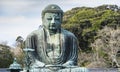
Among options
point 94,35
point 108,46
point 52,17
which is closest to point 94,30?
point 94,35

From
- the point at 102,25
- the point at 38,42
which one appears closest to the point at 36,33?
the point at 38,42

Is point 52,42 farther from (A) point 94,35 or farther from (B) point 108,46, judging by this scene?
(A) point 94,35

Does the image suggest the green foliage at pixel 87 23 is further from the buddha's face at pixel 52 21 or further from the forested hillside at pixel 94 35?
the buddha's face at pixel 52 21

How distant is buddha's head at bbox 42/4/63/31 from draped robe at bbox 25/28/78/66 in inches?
7.8

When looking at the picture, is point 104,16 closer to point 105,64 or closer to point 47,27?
point 105,64

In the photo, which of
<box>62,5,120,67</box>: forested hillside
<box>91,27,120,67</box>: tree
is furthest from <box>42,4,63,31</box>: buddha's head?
<box>91,27,120,67</box>: tree

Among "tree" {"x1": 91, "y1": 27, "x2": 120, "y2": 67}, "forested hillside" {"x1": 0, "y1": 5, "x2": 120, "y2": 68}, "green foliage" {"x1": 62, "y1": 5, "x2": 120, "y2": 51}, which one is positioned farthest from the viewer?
"green foliage" {"x1": 62, "y1": 5, "x2": 120, "y2": 51}

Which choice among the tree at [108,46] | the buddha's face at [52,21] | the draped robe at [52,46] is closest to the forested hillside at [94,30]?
the tree at [108,46]

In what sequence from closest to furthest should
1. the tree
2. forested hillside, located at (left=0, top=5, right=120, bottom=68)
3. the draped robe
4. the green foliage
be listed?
the draped robe → forested hillside, located at (left=0, top=5, right=120, bottom=68) → the tree → the green foliage

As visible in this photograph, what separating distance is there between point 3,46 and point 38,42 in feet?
85.0

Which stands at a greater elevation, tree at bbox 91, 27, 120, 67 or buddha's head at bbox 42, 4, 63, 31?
buddha's head at bbox 42, 4, 63, 31

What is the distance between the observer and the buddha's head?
41.7 feet

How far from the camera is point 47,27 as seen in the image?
12766 millimetres

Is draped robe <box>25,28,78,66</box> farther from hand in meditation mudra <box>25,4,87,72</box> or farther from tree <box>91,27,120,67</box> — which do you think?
tree <box>91,27,120,67</box>
